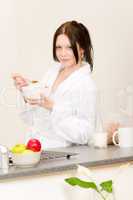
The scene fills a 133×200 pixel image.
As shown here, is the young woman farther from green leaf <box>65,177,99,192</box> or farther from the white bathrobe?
green leaf <box>65,177,99,192</box>

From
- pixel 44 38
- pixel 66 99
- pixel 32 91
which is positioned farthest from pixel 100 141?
pixel 44 38

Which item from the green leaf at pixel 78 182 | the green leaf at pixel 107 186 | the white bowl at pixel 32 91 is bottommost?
the green leaf at pixel 107 186

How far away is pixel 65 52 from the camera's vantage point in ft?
8.63

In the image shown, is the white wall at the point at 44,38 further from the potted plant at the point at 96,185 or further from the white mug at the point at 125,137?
the potted plant at the point at 96,185

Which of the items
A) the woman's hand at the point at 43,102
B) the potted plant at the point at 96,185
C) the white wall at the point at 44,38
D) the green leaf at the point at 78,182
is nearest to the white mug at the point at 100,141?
the woman's hand at the point at 43,102

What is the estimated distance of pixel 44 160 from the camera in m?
2.00

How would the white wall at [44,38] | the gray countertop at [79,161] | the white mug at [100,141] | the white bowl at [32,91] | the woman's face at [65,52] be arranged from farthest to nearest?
the white wall at [44,38], the woman's face at [65,52], the white mug at [100,141], the white bowl at [32,91], the gray countertop at [79,161]

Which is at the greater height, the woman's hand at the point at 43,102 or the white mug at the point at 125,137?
the woman's hand at the point at 43,102

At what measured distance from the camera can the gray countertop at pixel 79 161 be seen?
5.80 ft

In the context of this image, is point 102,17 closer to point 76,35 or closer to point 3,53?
point 3,53

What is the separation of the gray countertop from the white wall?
Result: 96cm

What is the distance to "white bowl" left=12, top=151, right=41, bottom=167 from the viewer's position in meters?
1.83

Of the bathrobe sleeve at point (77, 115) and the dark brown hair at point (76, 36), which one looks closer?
the bathrobe sleeve at point (77, 115)

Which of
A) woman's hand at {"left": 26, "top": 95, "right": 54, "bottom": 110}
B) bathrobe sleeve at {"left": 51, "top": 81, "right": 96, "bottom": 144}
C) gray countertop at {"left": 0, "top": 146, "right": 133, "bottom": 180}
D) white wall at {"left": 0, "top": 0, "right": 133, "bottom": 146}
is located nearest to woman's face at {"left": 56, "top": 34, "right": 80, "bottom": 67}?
bathrobe sleeve at {"left": 51, "top": 81, "right": 96, "bottom": 144}
